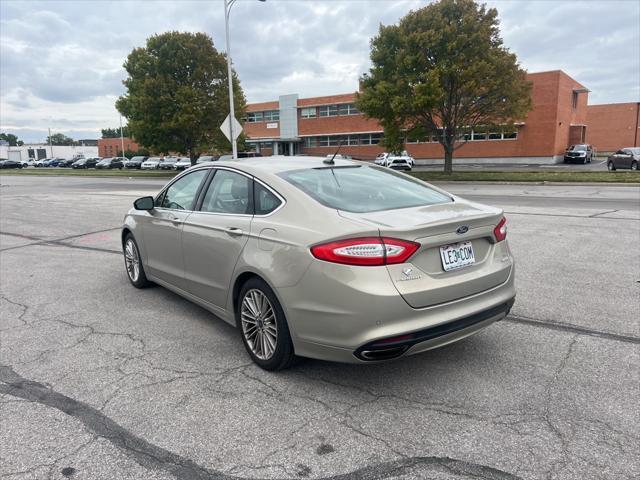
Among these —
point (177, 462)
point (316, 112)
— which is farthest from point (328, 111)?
point (177, 462)

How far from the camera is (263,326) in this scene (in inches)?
140

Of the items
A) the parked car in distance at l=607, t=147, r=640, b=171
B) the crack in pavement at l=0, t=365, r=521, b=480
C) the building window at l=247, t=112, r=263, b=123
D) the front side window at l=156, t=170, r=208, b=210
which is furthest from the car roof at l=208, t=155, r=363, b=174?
the building window at l=247, t=112, r=263, b=123

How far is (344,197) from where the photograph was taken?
11.6ft

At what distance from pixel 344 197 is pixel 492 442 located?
185cm

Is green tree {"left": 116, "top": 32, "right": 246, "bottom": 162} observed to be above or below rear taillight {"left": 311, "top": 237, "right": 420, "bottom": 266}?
above

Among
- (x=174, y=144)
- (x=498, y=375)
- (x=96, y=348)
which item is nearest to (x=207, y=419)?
(x=96, y=348)

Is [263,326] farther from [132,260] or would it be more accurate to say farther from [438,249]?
[132,260]

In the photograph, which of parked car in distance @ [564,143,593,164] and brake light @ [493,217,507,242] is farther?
parked car in distance @ [564,143,593,164]

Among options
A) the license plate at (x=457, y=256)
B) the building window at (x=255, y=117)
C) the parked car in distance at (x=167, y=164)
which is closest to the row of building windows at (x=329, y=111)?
the building window at (x=255, y=117)

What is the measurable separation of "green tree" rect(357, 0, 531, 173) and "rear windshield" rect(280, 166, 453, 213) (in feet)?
71.2

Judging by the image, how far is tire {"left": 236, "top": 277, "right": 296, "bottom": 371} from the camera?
3.34 m

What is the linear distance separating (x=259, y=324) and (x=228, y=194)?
1.21m

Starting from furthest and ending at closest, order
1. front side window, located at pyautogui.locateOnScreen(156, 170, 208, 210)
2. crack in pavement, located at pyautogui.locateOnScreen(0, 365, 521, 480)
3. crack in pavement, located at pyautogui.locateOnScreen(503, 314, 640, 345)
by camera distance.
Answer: front side window, located at pyautogui.locateOnScreen(156, 170, 208, 210)
crack in pavement, located at pyautogui.locateOnScreen(503, 314, 640, 345)
crack in pavement, located at pyautogui.locateOnScreen(0, 365, 521, 480)

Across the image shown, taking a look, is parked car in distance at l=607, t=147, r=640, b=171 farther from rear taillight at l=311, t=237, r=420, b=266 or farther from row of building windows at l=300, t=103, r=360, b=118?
rear taillight at l=311, t=237, r=420, b=266
